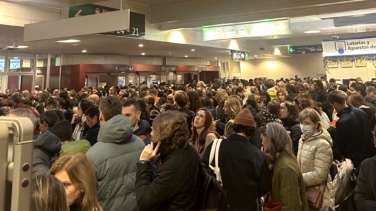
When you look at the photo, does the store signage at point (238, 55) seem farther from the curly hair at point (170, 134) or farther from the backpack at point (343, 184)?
→ the curly hair at point (170, 134)

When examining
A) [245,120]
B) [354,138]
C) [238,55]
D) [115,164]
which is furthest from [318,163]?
[238,55]

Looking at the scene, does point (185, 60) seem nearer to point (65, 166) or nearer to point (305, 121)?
point (305, 121)

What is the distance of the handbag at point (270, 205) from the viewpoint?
9.43 ft

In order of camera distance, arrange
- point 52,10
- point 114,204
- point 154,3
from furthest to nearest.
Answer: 1. point 154,3
2. point 52,10
3. point 114,204

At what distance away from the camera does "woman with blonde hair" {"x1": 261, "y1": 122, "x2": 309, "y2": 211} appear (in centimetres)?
288

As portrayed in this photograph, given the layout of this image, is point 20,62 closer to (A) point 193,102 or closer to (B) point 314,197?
(A) point 193,102

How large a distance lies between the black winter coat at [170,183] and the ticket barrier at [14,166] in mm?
1380

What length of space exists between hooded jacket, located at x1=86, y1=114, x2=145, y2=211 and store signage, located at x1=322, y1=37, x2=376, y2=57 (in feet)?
38.0

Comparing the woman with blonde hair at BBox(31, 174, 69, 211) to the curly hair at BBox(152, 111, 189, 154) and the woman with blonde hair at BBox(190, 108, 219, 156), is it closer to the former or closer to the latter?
the curly hair at BBox(152, 111, 189, 154)

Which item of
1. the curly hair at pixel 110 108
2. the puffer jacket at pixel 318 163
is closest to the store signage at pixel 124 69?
the curly hair at pixel 110 108

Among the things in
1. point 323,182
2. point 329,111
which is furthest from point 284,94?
point 323,182

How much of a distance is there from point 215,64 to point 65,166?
20.4 m

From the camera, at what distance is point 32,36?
630cm

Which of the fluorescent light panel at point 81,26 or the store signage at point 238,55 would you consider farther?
the store signage at point 238,55
